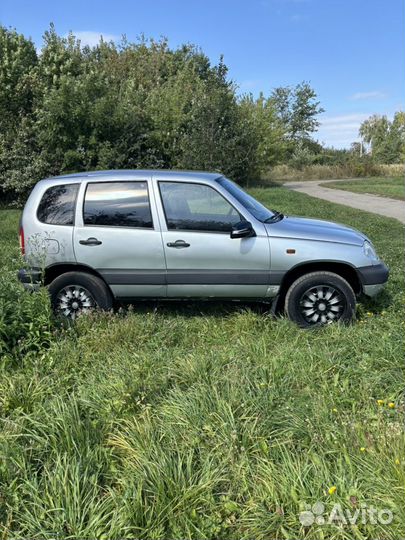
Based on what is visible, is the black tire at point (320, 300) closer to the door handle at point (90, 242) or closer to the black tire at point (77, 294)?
the black tire at point (77, 294)

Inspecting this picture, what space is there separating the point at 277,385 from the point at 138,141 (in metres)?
17.8

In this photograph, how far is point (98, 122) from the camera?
1841 cm

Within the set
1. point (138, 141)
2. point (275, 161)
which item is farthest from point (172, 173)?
point (275, 161)

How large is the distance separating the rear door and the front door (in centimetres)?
13

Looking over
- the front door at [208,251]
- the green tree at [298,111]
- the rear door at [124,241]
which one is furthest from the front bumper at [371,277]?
the green tree at [298,111]

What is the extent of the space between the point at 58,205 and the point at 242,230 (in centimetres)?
205

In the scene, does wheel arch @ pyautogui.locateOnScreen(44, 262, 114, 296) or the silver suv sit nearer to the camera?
the silver suv

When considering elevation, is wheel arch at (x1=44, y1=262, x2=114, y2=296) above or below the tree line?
below

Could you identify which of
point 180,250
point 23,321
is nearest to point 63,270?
point 23,321

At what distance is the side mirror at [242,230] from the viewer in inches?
192

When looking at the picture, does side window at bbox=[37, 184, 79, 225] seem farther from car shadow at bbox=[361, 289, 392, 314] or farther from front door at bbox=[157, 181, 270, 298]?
car shadow at bbox=[361, 289, 392, 314]

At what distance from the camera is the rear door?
16.6 ft

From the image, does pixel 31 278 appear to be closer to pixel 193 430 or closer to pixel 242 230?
pixel 242 230

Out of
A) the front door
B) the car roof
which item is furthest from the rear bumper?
the front door
